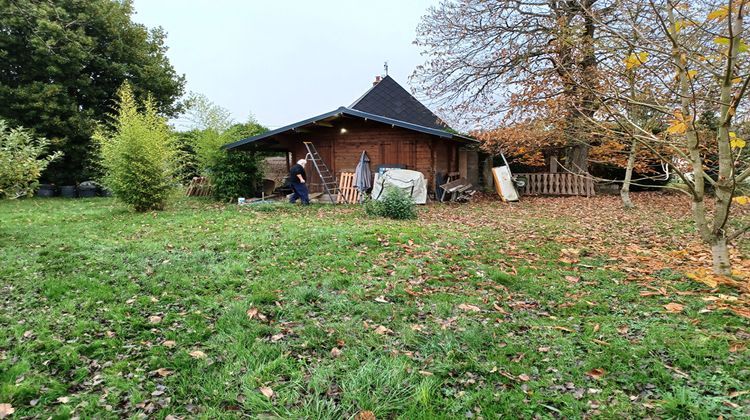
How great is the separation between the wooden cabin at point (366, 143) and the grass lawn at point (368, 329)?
7.09 meters

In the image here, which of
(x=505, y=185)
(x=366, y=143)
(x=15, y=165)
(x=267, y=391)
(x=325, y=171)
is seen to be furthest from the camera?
(x=325, y=171)

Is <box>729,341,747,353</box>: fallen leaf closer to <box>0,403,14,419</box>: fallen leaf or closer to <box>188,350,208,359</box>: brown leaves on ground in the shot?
<box>188,350,208,359</box>: brown leaves on ground

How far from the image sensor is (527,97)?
1162 cm

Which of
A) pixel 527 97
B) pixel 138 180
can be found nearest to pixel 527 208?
pixel 527 97

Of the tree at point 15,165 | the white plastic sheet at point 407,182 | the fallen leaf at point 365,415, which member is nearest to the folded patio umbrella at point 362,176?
the white plastic sheet at point 407,182

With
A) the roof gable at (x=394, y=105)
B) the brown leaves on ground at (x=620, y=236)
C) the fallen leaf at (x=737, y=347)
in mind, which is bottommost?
the fallen leaf at (x=737, y=347)

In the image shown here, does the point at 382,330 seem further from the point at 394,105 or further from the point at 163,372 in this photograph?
the point at 394,105

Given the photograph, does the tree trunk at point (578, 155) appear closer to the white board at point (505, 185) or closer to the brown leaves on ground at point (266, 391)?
the white board at point (505, 185)

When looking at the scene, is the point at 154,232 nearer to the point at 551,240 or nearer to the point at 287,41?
the point at 551,240

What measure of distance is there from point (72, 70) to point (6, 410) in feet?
58.0

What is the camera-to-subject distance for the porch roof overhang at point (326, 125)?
1153 cm

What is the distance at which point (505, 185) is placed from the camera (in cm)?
1325

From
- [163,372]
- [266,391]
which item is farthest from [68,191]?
[266,391]

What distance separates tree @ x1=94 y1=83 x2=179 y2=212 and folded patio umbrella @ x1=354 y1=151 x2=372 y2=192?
17.9ft
